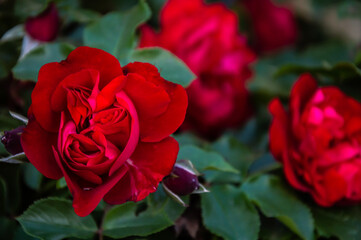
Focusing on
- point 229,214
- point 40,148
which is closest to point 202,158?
point 229,214

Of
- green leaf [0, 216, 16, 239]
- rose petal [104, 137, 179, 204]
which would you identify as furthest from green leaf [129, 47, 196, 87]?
green leaf [0, 216, 16, 239]

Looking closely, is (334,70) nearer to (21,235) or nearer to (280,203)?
(280,203)

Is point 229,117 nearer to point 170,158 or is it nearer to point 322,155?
point 322,155

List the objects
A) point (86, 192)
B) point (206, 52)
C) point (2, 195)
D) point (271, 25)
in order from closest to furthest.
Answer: point (86, 192) < point (2, 195) < point (206, 52) < point (271, 25)

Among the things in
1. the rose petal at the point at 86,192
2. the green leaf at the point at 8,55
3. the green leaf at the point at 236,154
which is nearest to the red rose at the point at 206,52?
the green leaf at the point at 236,154

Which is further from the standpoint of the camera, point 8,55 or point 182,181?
point 8,55

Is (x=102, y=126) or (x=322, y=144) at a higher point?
(x=102, y=126)

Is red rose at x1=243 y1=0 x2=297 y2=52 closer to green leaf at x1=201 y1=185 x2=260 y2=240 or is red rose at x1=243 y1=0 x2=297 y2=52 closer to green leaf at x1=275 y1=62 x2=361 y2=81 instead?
green leaf at x1=275 y1=62 x2=361 y2=81

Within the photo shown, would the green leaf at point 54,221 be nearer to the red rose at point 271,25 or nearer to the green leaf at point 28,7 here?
the green leaf at point 28,7
